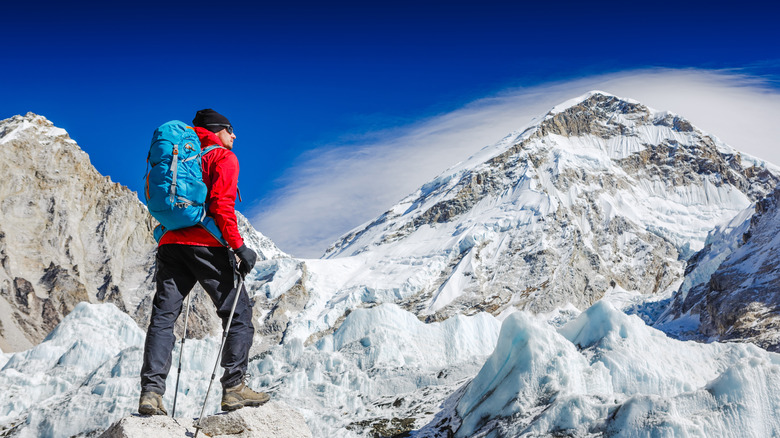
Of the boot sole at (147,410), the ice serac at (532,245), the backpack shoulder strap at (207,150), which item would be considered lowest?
the boot sole at (147,410)

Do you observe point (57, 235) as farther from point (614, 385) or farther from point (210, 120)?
point (210, 120)

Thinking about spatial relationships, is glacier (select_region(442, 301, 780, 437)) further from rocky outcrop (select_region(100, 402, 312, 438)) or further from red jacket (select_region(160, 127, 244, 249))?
red jacket (select_region(160, 127, 244, 249))

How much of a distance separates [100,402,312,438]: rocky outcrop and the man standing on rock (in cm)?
16

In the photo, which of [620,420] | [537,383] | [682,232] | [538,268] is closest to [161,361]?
[620,420]

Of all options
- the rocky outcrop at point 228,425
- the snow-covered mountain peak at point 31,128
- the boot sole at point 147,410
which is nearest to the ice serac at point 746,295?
the rocky outcrop at point 228,425

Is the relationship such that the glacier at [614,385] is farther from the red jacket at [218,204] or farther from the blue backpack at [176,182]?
the blue backpack at [176,182]

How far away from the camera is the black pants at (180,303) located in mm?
7113

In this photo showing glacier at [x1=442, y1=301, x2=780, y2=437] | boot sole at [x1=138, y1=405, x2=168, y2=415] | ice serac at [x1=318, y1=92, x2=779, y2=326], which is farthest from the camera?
ice serac at [x1=318, y1=92, x2=779, y2=326]

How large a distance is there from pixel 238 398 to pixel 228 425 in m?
0.34

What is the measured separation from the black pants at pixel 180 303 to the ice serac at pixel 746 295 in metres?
64.1

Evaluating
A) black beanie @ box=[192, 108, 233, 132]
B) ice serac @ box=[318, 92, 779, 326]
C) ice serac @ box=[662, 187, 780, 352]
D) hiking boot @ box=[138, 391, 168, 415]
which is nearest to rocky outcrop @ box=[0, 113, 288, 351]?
ice serac @ box=[318, 92, 779, 326]

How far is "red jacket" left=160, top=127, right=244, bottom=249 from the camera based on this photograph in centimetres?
712

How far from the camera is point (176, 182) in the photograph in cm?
692

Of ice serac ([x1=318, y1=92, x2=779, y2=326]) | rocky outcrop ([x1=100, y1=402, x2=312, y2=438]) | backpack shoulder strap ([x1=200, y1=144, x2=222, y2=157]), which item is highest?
ice serac ([x1=318, y1=92, x2=779, y2=326])
